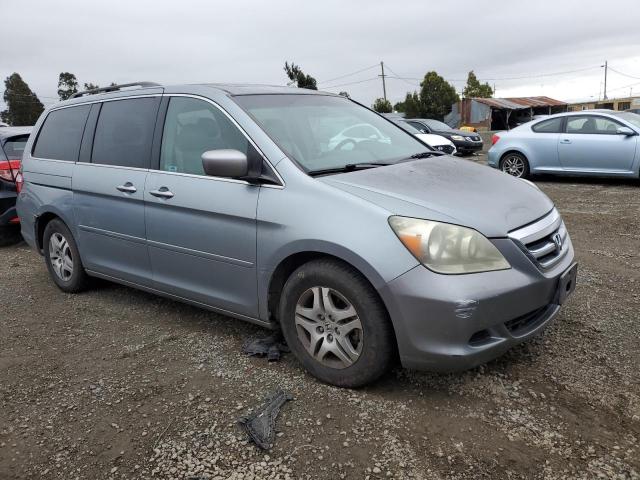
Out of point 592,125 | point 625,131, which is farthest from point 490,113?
point 625,131

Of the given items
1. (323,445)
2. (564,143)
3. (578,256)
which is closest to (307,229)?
(323,445)

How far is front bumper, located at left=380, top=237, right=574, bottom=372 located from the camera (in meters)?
2.53

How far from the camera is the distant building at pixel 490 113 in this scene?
4138cm

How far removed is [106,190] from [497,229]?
287 centimetres

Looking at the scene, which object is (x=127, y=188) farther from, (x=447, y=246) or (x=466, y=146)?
(x=466, y=146)

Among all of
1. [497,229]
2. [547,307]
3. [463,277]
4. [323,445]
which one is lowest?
[323,445]

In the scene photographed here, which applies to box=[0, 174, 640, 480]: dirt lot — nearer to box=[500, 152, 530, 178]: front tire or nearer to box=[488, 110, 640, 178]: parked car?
box=[488, 110, 640, 178]: parked car

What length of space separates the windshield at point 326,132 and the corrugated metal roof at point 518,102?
4015 centimetres

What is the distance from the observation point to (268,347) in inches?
137

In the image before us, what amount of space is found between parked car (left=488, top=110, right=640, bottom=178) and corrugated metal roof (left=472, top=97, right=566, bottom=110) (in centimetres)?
3271

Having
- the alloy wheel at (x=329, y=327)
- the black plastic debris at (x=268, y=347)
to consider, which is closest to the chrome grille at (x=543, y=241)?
the alloy wheel at (x=329, y=327)

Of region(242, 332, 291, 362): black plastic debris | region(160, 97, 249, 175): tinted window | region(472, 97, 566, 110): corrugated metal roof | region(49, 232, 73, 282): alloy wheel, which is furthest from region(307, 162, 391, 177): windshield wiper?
region(472, 97, 566, 110): corrugated metal roof

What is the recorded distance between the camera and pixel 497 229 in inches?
106

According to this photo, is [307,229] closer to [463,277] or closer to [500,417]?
[463,277]
